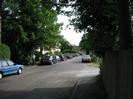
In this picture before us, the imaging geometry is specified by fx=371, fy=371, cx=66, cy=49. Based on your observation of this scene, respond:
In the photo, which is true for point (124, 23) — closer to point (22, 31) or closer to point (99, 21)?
point (99, 21)

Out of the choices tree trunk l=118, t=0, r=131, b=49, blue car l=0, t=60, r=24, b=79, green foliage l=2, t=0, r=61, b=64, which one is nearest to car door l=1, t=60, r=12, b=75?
blue car l=0, t=60, r=24, b=79

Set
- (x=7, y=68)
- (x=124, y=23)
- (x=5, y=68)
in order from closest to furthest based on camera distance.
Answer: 1. (x=124, y=23)
2. (x=5, y=68)
3. (x=7, y=68)

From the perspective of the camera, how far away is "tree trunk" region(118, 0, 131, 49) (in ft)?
39.4

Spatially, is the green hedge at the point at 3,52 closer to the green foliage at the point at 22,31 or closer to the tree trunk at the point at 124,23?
the green foliage at the point at 22,31

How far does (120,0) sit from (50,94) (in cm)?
Answer: 677

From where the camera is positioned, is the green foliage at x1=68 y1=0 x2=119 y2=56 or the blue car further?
the blue car

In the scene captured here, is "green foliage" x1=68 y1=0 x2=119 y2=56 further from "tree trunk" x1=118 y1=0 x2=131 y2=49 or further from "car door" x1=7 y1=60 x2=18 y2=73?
"car door" x1=7 y1=60 x2=18 y2=73

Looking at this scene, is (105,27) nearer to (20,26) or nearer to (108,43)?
(108,43)

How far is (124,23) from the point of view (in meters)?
12.1

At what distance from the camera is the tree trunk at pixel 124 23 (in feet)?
39.4

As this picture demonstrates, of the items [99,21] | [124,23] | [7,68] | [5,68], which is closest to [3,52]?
[7,68]

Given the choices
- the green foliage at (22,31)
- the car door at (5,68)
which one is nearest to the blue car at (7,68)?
the car door at (5,68)

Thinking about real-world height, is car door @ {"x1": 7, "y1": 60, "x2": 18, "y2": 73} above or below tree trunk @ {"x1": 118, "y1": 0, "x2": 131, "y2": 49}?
below

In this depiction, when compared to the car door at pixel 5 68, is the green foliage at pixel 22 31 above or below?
above
